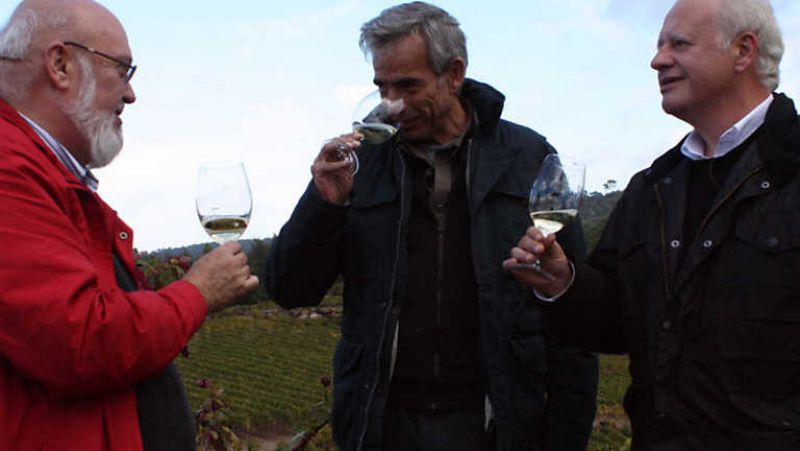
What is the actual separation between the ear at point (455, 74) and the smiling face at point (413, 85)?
0.06 meters

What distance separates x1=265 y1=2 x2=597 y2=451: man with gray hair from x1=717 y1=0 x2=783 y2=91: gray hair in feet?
2.82

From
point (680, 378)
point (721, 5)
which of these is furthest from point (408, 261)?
point (721, 5)

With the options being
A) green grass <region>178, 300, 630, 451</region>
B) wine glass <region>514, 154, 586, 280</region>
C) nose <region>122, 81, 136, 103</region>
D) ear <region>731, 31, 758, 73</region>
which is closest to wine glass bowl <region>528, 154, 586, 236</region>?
wine glass <region>514, 154, 586, 280</region>

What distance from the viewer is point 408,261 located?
11.1ft

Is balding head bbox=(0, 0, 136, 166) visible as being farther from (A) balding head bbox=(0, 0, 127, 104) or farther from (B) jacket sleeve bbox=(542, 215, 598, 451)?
(B) jacket sleeve bbox=(542, 215, 598, 451)

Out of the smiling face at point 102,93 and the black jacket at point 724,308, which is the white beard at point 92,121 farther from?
the black jacket at point 724,308

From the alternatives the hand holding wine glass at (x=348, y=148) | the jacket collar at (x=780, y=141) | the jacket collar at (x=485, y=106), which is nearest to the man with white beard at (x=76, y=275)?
the hand holding wine glass at (x=348, y=148)

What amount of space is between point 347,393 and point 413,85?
1.11 m

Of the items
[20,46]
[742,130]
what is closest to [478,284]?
[742,130]

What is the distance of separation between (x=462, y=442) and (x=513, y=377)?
28 centimetres

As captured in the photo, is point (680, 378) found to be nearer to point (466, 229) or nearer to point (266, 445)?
point (466, 229)

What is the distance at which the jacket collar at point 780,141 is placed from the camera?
2695mm

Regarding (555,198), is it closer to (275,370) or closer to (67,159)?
(67,159)

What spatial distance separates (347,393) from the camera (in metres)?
3.40
